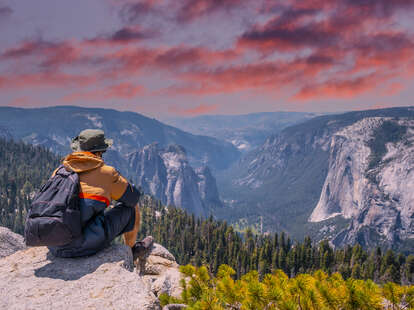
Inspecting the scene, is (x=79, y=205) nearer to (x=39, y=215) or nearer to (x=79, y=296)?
(x=39, y=215)

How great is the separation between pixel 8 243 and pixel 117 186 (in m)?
14.1

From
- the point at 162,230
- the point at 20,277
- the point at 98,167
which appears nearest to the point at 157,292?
the point at 20,277

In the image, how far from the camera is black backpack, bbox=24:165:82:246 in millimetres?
8008

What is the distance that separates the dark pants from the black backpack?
61 cm

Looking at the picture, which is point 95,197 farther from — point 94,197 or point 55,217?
point 55,217

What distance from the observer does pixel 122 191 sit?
961cm

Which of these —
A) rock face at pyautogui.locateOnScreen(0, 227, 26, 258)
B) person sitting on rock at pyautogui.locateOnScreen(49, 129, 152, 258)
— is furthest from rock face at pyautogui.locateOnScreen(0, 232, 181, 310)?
rock face at pyautogui.locateOnScreen(0, 227, 26, 258)

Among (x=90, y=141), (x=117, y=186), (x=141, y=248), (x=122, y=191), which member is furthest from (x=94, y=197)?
(x=141, y=248)

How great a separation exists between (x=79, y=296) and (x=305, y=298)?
609cm

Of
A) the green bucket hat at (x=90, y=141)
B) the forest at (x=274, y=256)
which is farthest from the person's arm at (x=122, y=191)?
the forest at (x=274, y=256)

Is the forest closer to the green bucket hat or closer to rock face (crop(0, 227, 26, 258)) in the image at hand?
rock face (crop(0, 227, 26, 258))

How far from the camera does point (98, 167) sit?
30.4ft

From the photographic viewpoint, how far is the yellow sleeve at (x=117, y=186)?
9.45 m

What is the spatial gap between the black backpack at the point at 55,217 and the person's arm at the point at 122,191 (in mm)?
1209
